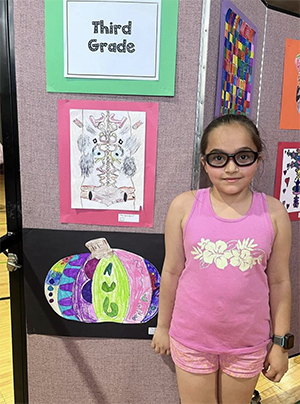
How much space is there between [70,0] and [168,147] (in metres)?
0.54

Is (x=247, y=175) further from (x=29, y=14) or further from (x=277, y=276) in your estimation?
(x=29, y=14)

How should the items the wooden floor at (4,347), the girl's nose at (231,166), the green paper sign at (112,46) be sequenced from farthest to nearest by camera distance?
the wooden floor at (4,347) → the green paper sign at (112,46) → the girl's nose at (231,166)

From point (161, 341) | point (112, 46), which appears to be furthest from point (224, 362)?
point (112, 46)

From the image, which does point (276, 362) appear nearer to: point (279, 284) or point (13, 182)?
point (279, 284)

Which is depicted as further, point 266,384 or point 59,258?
point 266,384

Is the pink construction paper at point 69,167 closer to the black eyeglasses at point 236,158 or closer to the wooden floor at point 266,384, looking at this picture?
the black eyeglasses at point 236,158

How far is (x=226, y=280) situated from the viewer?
3.59 ft

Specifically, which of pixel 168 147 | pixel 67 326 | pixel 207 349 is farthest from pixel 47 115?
pixel 207 349

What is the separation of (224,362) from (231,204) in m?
0.47

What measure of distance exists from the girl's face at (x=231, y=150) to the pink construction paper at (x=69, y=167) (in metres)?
0.24

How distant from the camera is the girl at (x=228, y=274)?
1.09 meters

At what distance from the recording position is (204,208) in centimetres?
114

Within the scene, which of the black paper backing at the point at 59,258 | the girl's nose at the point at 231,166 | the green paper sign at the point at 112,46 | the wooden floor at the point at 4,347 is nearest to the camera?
the girl's nose at the point at 231,166

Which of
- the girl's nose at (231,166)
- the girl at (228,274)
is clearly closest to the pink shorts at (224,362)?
the girl at (228,274)
